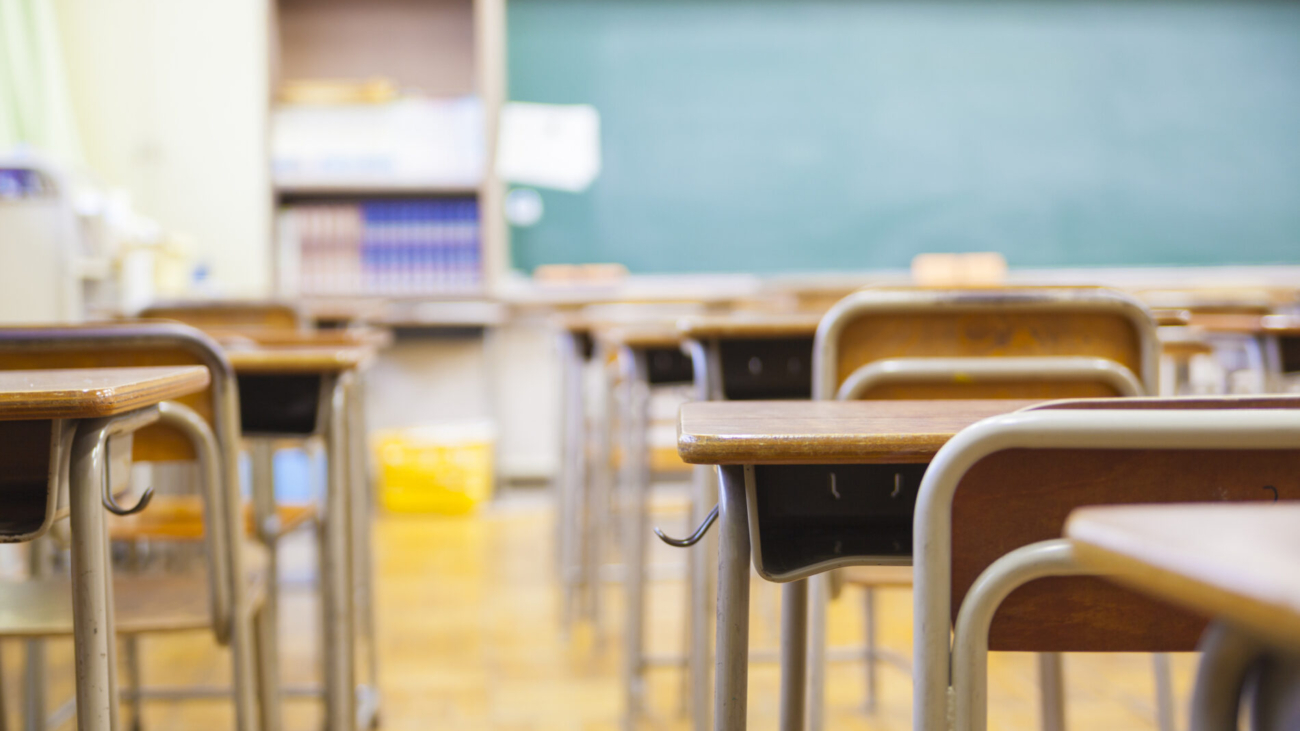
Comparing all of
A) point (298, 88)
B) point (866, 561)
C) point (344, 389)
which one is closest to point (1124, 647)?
point (866, 561)

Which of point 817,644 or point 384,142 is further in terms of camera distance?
point 384,142

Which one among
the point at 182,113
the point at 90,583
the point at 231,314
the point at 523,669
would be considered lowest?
the point at 523,669

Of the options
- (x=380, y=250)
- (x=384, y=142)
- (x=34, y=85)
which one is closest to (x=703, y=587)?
(x=380, y=250)

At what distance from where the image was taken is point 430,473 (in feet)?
13.2

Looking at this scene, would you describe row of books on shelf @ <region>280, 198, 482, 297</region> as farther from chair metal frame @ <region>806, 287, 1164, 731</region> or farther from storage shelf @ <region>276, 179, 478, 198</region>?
chair metal frame @ <region>806, 287, 1164, 731</region>

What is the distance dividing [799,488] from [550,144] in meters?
3.81

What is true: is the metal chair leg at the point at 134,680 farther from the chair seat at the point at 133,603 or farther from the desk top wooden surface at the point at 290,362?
the desk top wooden surface at the point at 290,362

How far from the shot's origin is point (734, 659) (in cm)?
77

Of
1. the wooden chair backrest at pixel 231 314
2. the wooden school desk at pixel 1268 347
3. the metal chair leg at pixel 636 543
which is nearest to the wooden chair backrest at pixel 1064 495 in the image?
the metal chair leg at pixel 636 543

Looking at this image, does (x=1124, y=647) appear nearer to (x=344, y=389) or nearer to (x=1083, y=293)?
(x=1083, y=293)

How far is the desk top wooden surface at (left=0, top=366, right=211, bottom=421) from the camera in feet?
2.51

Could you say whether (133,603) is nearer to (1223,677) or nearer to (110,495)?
(110,495)

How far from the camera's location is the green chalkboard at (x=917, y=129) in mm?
4516

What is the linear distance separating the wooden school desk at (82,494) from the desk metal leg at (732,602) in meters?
0.51
